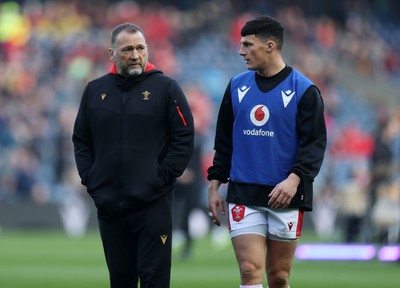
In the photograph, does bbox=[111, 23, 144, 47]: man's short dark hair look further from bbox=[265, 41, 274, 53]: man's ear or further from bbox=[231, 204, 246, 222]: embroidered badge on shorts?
bbox=[231, 204, 246, 222]: embroidered badge on shorts

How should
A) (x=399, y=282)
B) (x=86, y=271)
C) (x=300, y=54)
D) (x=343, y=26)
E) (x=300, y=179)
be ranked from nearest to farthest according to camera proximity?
(x=300, y=179)
(x=399, y=282)
(x=86, y=271)
(x=300, y=54)
(x=343, y=26)

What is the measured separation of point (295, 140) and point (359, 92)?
27.6 m

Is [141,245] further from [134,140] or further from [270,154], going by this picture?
[270,154]

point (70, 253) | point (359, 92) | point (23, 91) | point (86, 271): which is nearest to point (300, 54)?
point (359, 92)

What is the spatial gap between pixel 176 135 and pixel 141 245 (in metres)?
0.85

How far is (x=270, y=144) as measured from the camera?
31.3ft

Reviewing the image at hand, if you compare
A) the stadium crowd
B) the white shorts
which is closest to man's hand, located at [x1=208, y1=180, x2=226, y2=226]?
the white shorts

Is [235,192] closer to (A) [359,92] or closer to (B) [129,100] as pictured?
(B) [129,100]

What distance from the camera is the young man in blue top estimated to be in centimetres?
948

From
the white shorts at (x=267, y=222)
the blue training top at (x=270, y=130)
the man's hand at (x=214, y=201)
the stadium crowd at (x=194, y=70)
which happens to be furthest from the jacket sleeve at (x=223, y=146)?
the stadium crowd at (x=194, y=70)

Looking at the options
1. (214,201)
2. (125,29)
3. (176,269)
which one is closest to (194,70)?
(176,269)

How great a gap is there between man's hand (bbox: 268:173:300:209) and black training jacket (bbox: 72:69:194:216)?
2.31ft

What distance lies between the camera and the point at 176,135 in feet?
31.3

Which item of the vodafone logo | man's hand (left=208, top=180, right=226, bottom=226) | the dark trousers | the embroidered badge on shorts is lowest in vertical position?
the dark trousers
